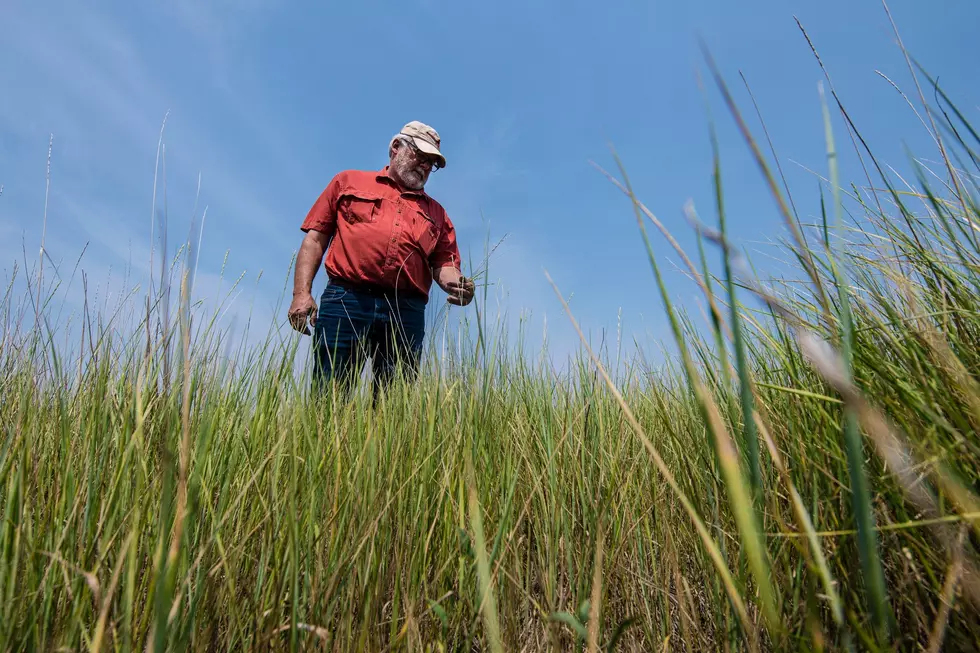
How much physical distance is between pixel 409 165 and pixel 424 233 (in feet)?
1.46

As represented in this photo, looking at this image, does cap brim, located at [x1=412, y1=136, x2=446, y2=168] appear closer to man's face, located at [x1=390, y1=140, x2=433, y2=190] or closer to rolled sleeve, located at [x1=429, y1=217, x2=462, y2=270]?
man's face, located at [x1=390, y1=140, x2=433, y2=190]

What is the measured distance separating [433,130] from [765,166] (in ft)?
11.0

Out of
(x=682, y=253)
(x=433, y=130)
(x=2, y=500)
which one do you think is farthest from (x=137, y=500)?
(x=433, y=130)

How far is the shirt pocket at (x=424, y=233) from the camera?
3262 mm

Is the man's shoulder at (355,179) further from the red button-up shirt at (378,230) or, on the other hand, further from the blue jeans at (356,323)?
the blue jeans at (356,323)

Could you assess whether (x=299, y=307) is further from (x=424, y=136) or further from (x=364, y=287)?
(x=424, y=136)

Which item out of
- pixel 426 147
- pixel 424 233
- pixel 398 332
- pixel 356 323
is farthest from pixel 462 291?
pixel 426 147

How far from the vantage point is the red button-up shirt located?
3.09 m

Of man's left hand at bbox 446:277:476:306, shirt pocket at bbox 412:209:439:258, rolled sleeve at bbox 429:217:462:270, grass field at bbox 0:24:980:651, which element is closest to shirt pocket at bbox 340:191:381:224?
shirt pocket at bbox 412:209:439:258

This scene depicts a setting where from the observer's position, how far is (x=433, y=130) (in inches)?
138

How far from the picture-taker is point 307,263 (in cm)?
331

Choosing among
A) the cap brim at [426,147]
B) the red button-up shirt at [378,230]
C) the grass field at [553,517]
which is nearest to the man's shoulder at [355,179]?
the red button-up shirt at [378,230]

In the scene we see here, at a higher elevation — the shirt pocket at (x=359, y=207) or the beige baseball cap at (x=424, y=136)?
the beige baseball cap at (x=424, y=136)

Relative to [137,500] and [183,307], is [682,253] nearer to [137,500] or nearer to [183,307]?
[183,307]
